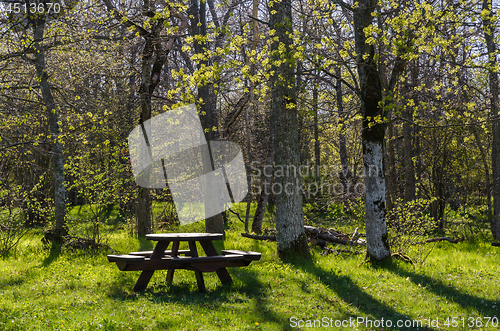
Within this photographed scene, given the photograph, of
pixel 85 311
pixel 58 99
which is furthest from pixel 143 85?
pixel 85 311

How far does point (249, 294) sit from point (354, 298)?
1.65 meters

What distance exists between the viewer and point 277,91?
27.4 ft

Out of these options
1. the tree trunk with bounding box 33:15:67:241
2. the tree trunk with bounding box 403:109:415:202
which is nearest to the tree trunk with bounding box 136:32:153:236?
the tree trunk with bounding box 33:15:67:241

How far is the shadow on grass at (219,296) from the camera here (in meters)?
5.17

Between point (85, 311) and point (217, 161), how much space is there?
8.51 m

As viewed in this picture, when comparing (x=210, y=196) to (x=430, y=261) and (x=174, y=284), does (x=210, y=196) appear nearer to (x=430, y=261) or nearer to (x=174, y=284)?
(x=174, y=284)

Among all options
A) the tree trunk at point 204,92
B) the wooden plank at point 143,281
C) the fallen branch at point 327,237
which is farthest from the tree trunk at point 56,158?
the fallen branch at point 327,237

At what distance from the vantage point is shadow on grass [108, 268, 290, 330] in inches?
203

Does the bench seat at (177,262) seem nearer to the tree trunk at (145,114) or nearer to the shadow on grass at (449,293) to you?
the shadow on grass at (449,293)

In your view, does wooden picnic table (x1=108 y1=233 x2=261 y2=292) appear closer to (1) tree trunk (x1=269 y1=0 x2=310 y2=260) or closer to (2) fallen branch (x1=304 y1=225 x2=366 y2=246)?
(1) tree trunk (x1=269 y1=0 x2=310 y2=260)


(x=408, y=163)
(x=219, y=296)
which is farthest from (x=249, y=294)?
(x=408, y=163)

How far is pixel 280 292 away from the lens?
244 inches

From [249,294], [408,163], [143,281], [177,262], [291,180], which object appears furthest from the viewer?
[408,163]

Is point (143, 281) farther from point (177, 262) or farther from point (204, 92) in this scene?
point (204, 92)
